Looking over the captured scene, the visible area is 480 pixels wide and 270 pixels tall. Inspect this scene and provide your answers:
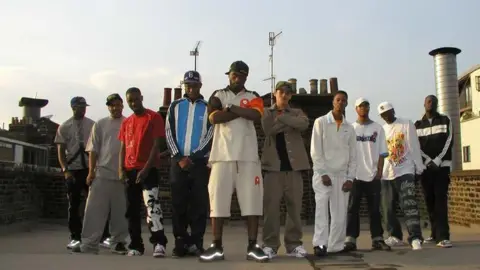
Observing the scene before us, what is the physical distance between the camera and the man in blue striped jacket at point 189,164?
527 centimetres

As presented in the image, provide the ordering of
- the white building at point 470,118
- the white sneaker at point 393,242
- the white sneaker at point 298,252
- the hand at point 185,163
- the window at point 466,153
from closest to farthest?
the hand at point 185,163 → the white sneaker at point 298,252 → the white sneaker at point 393,242 → the white building at point 470,118 → the window at point 466,153

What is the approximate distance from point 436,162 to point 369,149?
1.06 meters

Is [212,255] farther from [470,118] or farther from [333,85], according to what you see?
[470,118]

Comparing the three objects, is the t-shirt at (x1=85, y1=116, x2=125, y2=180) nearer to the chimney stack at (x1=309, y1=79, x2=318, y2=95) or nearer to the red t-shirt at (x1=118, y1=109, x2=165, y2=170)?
the red t-shirt at (x1=118, y1=109, x2=165, y2=170)

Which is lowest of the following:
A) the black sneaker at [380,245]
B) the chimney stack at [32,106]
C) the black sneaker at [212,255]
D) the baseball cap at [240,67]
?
the black sneaker at [380,245]

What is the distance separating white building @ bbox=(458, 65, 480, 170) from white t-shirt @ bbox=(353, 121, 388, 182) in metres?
21.5

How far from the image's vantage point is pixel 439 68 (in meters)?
17.1

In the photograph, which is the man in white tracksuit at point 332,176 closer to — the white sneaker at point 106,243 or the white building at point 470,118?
the white sneaker at point 106,243

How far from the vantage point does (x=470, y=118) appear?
87.9 feet

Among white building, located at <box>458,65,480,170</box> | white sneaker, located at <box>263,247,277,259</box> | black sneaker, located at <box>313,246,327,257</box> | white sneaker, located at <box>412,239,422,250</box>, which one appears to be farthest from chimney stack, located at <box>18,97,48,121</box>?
white building, located at <box>458,65,480,170</box>

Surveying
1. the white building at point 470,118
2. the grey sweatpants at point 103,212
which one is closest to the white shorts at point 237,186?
the grey sweatpants at point 103,212

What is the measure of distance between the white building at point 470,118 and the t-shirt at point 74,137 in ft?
75.4

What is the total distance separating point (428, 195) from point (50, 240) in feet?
18.5

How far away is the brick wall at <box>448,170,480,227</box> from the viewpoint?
353 inches
